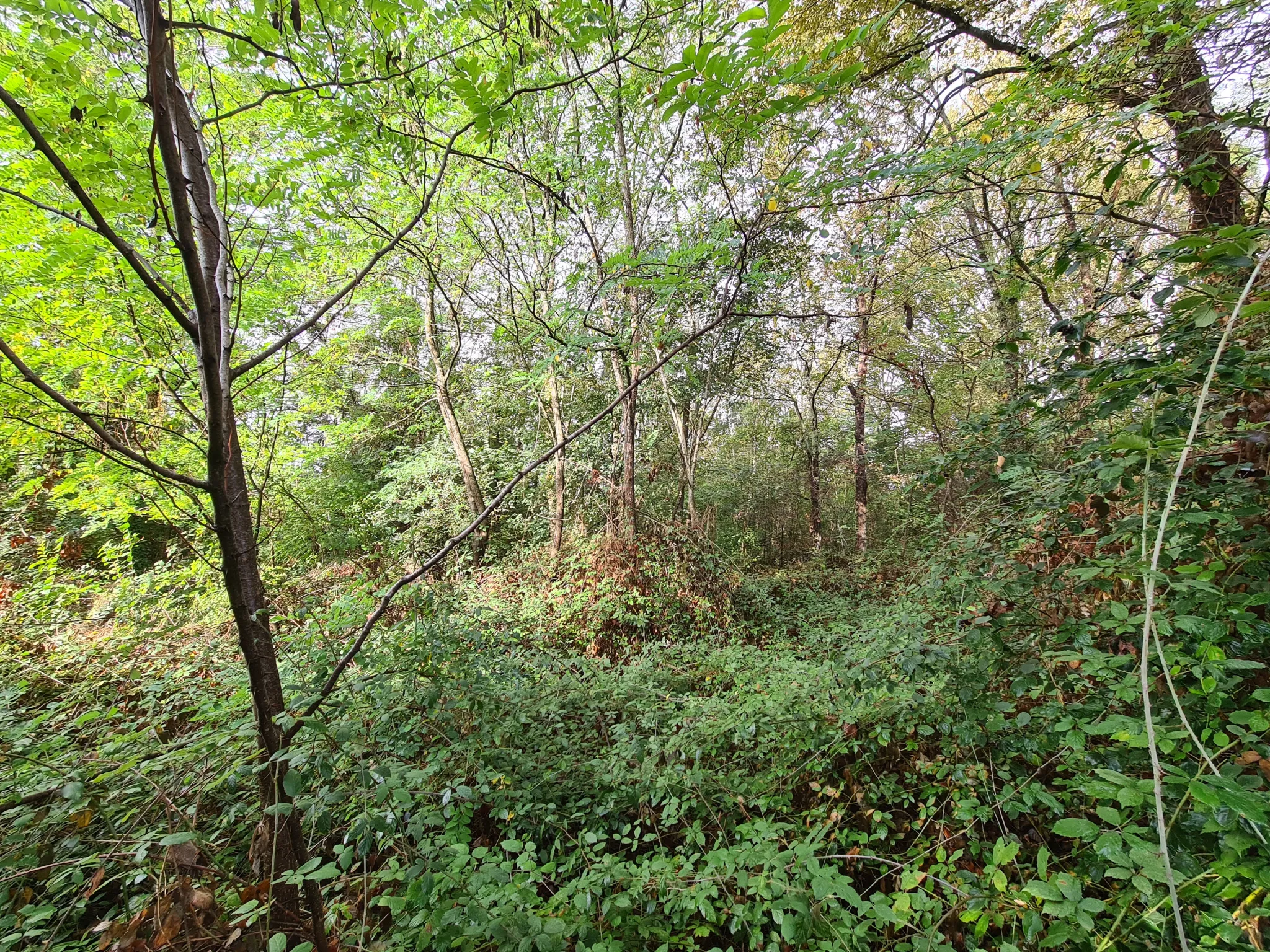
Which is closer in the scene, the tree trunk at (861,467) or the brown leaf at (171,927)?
the brown leaf at (171,927)

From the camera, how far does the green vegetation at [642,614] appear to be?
1243 mm

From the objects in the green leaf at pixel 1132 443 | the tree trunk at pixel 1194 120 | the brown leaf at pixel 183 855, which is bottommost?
the brown leaf at pixel 183 855

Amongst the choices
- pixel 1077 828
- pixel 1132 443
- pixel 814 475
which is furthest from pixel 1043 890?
pixel 814 475

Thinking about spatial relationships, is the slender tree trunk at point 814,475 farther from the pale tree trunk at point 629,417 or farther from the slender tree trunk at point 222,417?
the slender tree trunk at point 222,417

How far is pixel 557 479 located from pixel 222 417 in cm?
635

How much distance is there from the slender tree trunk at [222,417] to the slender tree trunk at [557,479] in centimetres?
540

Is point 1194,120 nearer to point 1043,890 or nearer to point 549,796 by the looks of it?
point 1043,890

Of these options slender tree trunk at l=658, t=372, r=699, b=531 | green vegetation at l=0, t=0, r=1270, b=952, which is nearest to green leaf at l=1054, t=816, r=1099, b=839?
green vegetation at l=0, t=0, r=1270, b=952

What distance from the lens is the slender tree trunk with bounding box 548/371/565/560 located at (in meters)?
7.10

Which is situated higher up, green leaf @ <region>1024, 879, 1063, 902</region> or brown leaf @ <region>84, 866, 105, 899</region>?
brown leaf @ <region>84, 866, 105, 899</region>

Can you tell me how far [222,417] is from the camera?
96 cm

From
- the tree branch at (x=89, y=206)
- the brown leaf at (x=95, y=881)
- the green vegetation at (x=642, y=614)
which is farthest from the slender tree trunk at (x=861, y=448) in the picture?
the brown leaf at (x=95, y=881)

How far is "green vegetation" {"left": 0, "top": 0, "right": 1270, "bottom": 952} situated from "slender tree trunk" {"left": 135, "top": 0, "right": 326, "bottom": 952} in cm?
1

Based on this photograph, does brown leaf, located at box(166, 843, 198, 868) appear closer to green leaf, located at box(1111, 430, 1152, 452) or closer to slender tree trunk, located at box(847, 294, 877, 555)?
green leaf, located at box(1111, 430, 1152, 452)
